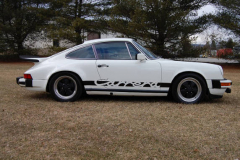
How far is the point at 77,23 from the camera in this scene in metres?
19.3

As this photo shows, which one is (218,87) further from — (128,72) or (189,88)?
(128,72)

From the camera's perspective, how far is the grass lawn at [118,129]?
286 centimetres

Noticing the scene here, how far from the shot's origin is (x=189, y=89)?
515cm

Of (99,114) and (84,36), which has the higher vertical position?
(84,36)

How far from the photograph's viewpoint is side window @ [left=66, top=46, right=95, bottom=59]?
17.6 feet

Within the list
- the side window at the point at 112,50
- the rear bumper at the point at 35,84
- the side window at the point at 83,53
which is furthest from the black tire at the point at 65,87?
the side window at the point at 112,50

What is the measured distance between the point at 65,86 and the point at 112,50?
1.31 metres

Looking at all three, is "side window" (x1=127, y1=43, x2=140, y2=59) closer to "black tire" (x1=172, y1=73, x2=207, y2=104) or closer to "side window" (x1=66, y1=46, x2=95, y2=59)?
"side window" (x1=66, y1=46, x2=95, y2=59)

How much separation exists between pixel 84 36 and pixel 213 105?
55.3 ft

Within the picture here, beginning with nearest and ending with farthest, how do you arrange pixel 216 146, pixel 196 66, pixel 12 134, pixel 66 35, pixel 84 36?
1. pixel 216 146
2. pixel 12 134
3. pixel 196 66
4. pixel 66 35
5. pixel 84 36

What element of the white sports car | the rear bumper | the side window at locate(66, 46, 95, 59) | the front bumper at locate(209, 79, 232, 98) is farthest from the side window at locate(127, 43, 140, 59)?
the rear bumper

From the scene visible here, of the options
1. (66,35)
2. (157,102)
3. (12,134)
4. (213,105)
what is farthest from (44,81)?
(66,35)

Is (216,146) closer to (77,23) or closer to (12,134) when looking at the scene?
(12,134)

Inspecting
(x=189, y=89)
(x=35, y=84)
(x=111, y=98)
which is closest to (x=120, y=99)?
(x=111, y=98)
